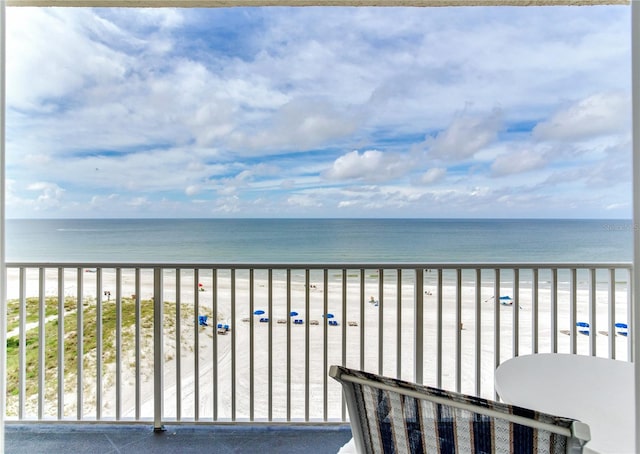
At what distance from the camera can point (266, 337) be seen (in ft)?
17.3

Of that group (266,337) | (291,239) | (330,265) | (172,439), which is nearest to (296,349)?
(266,337)

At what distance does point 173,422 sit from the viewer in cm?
224

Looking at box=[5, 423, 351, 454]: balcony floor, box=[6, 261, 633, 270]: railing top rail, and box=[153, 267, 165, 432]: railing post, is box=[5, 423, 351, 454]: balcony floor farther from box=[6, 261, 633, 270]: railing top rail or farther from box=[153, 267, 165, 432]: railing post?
box=[6, 261, 633, 270]: railing top rail

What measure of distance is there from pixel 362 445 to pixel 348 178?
15441 mm

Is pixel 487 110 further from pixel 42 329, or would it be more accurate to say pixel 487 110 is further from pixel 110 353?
pixel 42 329

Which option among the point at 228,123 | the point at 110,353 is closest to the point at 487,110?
the point at 228,123

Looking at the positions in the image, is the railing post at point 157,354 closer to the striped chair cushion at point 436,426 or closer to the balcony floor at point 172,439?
the balcony floor at point 172,439

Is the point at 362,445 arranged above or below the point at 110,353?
above

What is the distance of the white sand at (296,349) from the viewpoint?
287cm

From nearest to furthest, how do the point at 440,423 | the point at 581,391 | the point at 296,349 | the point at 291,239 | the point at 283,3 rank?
the point at 440,423 < the point at 581,391 < the point at 283,3 < the point at 296,349 < the point at 291,239

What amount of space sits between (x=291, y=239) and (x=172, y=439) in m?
13.8

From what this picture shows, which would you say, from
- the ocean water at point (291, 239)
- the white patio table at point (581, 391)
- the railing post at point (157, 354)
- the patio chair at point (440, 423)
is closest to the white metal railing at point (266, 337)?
the railing post at point (157, 354)

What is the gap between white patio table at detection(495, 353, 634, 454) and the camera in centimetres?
95

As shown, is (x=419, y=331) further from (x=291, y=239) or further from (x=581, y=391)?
(x=291, y=239)
